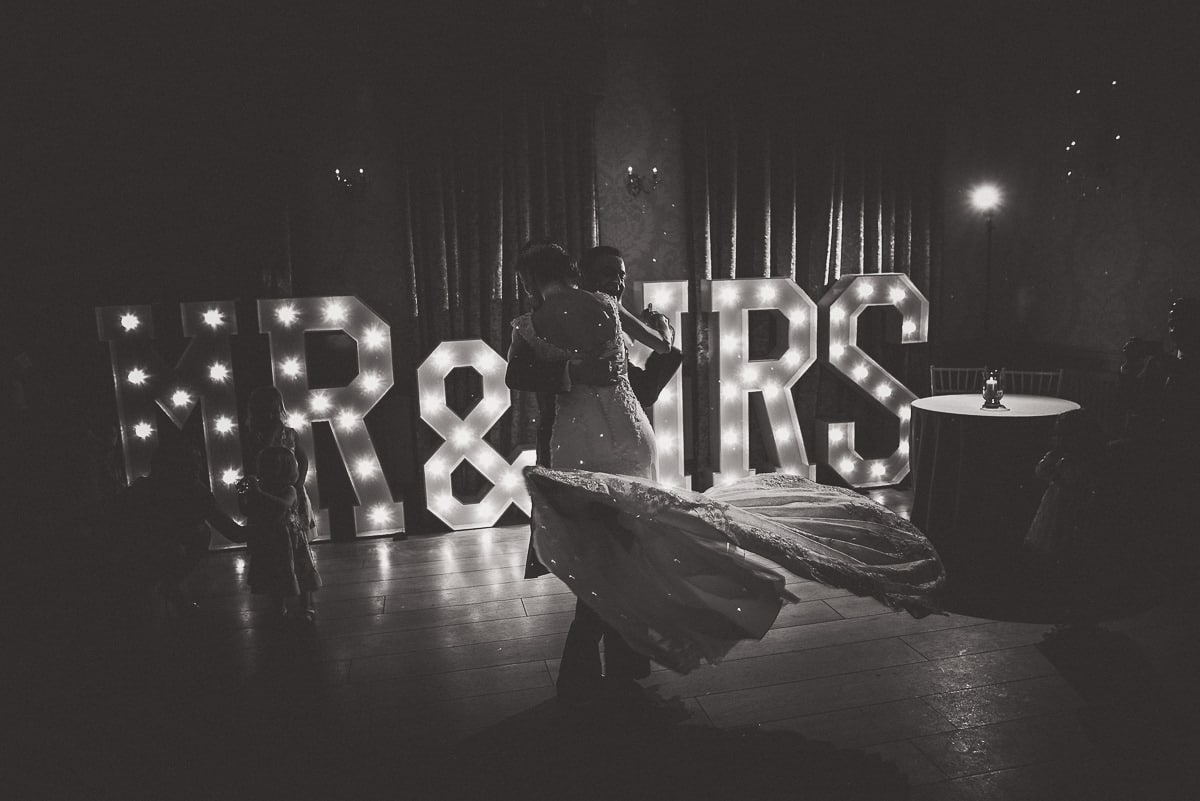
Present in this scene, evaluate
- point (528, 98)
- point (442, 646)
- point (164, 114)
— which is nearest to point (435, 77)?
point (528, 98)

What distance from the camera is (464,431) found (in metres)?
4.48

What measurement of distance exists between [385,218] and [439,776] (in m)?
3.41

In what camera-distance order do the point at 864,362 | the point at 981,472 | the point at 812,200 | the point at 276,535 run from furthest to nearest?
the point at 812,200 < the point at 864,362 < the point at 981,472 < the point at 276,535

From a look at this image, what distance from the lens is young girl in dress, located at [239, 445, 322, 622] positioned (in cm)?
322

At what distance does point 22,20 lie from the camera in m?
4.05

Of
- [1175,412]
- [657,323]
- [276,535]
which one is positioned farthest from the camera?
[276,535]

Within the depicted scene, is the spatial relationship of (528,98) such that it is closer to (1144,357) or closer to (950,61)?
(950,61)

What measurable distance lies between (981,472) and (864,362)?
57.9 inches

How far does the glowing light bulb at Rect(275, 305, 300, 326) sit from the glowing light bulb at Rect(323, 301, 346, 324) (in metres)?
0.15

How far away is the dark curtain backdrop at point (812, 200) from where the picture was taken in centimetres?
512

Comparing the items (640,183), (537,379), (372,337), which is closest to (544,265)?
(537,379)

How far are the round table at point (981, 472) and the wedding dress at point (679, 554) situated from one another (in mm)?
1347

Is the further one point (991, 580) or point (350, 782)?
point (991, 580)

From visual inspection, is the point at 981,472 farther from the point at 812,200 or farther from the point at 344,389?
the point at 344,389
